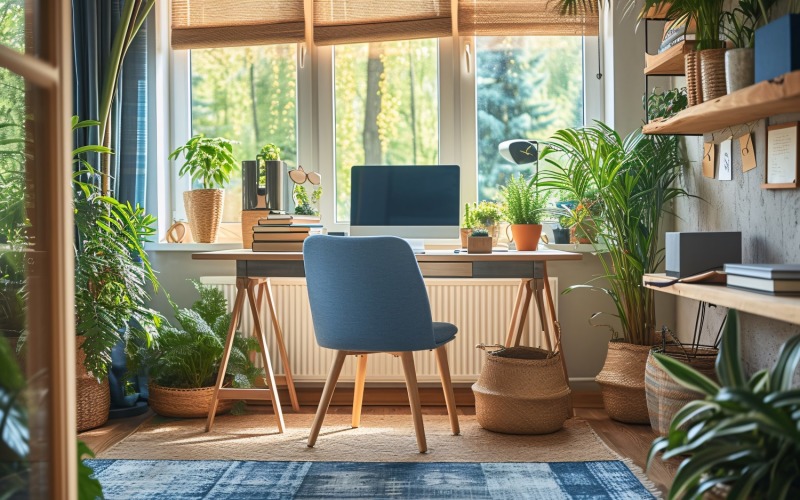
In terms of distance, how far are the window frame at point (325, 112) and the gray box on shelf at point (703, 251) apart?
1419 mm

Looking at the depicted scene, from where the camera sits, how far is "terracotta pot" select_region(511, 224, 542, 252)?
142 inches

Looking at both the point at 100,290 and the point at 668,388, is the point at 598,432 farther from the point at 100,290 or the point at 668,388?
the point at 100,290

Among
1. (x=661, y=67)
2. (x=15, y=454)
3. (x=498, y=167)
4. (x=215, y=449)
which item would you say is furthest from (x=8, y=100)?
(x=498, y=167)

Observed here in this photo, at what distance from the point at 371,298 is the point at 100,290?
3.84 ft

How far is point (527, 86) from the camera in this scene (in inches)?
163

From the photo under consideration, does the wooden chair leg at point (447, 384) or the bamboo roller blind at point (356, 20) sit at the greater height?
the bamboo roller blind at point (356, 20)

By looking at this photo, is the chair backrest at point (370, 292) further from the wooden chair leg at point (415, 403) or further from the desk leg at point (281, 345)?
the desk leg at point (281, 345)

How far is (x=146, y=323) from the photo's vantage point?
11.7ft

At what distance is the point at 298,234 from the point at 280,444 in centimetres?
89

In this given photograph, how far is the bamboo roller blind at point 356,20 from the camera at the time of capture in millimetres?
4020

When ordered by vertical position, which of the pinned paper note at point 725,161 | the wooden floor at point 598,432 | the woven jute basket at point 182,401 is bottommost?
the wooden floor at point 598,432

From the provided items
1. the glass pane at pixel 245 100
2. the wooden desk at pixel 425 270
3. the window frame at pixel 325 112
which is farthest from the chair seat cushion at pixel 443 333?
the glass pane at pixel 245 100

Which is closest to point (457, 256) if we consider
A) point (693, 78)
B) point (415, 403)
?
point (415, 403)

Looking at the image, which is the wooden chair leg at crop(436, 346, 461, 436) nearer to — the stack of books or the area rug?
the area rug
